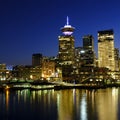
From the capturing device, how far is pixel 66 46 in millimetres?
181500

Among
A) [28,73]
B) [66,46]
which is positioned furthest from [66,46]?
[28,73]

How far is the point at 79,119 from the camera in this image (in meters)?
33.4

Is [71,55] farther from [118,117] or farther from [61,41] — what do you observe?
[118,117]

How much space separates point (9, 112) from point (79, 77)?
91795 mm

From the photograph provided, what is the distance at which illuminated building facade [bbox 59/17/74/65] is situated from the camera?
6826 inches

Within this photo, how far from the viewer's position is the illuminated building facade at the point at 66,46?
173375mm

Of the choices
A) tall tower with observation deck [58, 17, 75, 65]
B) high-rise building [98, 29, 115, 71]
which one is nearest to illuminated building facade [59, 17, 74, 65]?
tall tower with observation deck [58, 17, 75, 65]

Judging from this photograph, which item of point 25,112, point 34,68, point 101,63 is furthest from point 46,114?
point 101,63

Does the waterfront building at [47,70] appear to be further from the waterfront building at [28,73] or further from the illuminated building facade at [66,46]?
the illuminated building facade at [66,46]

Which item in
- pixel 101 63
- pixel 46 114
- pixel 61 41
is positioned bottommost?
pixel 46 114

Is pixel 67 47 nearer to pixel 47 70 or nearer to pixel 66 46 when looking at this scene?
pixel 66 46

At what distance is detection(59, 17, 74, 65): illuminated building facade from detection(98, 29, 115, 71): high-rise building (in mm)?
20274

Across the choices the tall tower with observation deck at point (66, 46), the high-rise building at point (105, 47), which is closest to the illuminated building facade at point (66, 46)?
the tall tower with observation deck at point (66, 46)

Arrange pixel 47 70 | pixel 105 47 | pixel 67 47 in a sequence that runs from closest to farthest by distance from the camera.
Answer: pixel 47 70 < pixel 67 47 < pixel 105 47
